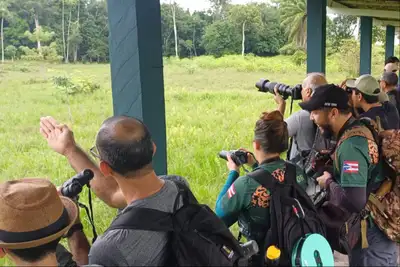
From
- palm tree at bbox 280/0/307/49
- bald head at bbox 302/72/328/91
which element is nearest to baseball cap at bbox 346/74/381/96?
bald head at bbox 302/72/328/91

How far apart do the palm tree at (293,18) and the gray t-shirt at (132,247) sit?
25985 mm

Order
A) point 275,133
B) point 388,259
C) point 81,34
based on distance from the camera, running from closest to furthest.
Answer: point 275,133, point 388,259, point 81,34

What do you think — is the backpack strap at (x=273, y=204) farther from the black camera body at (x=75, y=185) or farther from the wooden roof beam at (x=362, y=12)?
the wooden roof beam at (x=362, y=12)

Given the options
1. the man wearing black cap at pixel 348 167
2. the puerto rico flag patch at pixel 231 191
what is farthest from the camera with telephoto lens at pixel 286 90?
the puerto rico flag patch at pixel 231 191

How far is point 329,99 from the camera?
181cm

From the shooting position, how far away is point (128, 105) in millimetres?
1604

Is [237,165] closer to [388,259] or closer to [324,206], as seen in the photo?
[324,206]

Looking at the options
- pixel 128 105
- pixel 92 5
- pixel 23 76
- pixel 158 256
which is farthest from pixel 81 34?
pixel 158 256

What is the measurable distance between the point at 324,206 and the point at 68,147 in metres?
0.98

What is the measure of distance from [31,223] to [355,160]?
1187mm

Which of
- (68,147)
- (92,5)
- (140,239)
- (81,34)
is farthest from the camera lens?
(92,5)

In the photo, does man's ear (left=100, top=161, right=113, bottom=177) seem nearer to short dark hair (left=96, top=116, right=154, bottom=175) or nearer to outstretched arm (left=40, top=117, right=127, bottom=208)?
short dark hair (left=96, top=116, right=154, bottom=175)

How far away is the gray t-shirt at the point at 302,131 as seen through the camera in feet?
7.46

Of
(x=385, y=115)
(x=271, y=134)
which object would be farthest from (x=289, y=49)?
(x=271, y=134)
